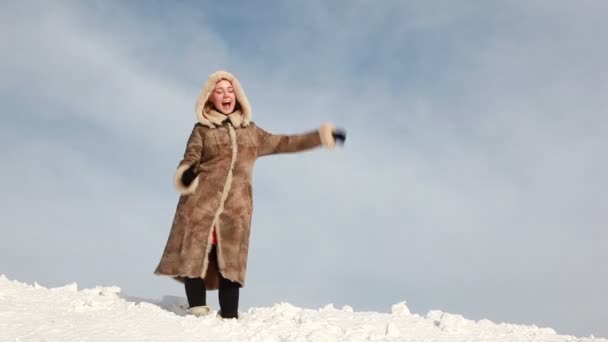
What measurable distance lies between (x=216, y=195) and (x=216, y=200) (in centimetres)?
4

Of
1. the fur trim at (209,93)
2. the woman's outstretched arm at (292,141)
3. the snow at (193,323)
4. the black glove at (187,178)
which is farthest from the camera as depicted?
the woman's outstretched arm at (292,141)

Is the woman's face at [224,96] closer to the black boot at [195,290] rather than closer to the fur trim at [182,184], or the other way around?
the fur trim at [182,184]

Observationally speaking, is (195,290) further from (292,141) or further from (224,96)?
(224,96)

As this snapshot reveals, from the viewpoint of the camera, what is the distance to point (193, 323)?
498 cm

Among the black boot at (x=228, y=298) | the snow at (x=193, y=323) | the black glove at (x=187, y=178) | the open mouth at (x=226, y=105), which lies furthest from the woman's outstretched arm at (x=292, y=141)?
the snow at (x=193, y=323)

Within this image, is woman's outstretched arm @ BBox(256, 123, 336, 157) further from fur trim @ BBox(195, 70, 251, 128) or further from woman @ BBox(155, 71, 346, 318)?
fur trim @ BBox(195, 70, 251, 128)

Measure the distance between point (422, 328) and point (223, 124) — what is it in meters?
2.29

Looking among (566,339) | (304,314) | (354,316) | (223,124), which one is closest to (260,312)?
(304,314)

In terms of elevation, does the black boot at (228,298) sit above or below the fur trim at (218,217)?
below

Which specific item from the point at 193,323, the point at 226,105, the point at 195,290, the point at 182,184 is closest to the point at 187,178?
the point at 182,184

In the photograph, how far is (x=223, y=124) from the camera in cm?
554

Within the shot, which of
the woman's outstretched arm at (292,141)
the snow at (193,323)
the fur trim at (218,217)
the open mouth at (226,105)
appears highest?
the open mouth at (226,105)

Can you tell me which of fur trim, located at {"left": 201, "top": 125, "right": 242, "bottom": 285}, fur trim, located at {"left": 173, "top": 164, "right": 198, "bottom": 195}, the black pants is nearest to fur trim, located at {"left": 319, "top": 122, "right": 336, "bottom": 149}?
fur trim, located at {"left": 201, "top": 125, "right": 242, "bottom": 285}

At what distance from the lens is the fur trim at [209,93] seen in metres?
5.54
